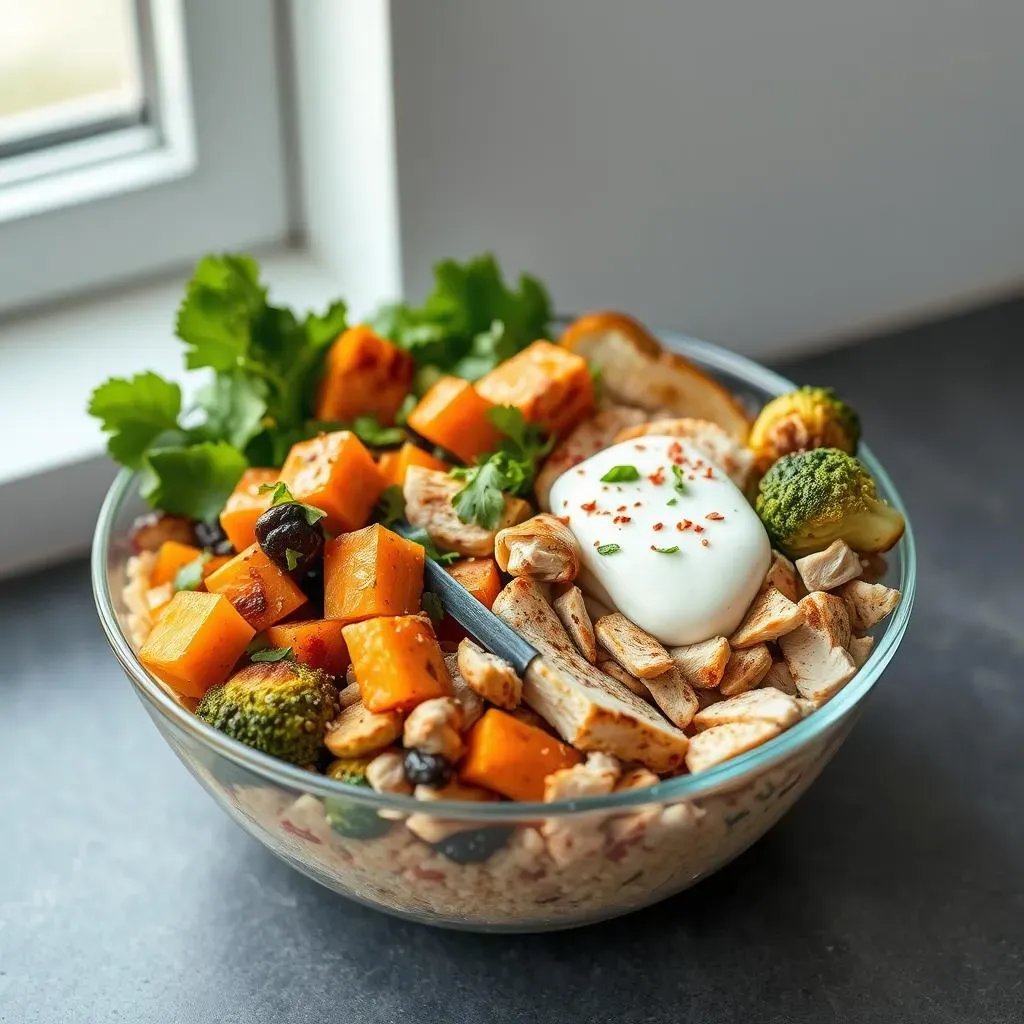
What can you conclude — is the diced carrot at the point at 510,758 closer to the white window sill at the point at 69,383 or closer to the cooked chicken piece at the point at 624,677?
the cooked chicken piece at the point at 624,677

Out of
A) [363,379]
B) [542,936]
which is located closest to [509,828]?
[542,936]

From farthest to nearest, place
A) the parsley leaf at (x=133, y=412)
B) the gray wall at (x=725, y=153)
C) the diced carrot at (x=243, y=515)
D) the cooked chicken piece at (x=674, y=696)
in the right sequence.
Answer: 1. the gray wall at (x=725, y=153)
2. the parsley leaf at (x=133, y=412)
3. the diced carrot at (x=243, y=515)
4. the cooked chicken piece at (x=674, y=696)

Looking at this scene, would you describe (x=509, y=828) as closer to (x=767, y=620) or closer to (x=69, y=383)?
(x=767, y=620)

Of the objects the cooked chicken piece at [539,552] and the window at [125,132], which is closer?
the cooked chicken piece at [539,552]

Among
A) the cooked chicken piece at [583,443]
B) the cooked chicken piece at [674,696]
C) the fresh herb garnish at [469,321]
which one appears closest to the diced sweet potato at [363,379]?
the fresh herb garnish at [469,321]

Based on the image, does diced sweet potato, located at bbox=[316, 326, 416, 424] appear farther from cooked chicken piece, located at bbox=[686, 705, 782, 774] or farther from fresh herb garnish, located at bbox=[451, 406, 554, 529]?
cooked chicken piece, located at bbox=[686, 705, 782, 774]

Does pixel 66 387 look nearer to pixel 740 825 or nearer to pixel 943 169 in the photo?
pixel 740 825

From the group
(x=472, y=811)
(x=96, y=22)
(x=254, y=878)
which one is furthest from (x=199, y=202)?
(x=472, y=811)
